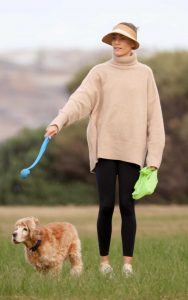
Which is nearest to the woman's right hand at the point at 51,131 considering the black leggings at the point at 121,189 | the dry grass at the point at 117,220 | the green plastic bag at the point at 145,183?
the black leggings at the point at 121,189

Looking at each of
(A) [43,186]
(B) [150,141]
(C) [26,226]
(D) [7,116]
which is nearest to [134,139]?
(B) [150,141]

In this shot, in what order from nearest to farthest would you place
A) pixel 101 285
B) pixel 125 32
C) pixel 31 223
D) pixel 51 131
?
1. pixel 101 285
2. pixel 51 131
3. pixel 125 32
4. pixel 31 223

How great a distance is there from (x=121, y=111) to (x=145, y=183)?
→ 0.73 m

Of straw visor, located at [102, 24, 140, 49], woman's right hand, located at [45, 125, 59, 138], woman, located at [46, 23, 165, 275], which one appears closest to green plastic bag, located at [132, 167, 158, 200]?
woman, located at [46, 23, 165, 275]

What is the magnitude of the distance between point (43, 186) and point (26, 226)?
3568 cm

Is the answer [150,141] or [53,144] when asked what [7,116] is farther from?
[150,141]

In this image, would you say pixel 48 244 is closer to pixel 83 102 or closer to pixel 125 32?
pixel 83 102

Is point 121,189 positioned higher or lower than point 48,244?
higher

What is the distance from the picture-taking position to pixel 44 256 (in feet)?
27.7

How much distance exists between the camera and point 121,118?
814 cm

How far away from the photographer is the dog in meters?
8.27

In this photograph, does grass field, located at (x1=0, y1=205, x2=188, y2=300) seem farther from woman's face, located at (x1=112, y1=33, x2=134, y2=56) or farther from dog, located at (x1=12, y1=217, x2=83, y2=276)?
woman's face, located at (x1=112, y1=33, x2=134, y2=56)

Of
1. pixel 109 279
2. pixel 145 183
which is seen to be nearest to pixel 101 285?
pixel 109 279

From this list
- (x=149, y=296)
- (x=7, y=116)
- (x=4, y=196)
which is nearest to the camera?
(x=149, y=296)
